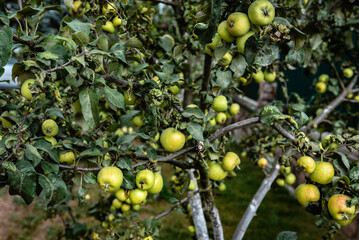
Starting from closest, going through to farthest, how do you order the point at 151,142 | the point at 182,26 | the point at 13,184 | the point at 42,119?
the point at 13,184
the point at 42,119
the point at 151,142
the point at 182,26

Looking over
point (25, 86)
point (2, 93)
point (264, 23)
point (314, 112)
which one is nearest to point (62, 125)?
point (2, 93)

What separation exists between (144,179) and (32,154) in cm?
44

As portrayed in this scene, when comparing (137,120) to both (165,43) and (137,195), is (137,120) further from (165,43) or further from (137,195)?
(137,195)

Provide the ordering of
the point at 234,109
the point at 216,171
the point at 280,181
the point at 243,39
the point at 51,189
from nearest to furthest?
the point at 243,39 < the point at 51,189 < the point at 216,171 < the point at 234,109 < the point at 280,181

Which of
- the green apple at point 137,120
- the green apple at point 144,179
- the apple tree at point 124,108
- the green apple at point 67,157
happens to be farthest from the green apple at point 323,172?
the green apple at point 137,120

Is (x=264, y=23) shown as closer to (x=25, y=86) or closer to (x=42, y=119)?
(x=25, y=86)

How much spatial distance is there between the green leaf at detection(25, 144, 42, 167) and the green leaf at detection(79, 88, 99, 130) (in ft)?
0.71

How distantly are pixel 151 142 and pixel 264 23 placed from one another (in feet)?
2.90

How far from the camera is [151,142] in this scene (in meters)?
1.52

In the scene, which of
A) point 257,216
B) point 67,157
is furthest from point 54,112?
point 257,216

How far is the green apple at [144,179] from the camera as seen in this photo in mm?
1194

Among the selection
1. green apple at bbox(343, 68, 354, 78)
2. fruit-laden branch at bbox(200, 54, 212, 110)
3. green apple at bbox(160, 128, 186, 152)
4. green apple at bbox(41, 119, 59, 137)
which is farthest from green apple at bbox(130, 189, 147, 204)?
green apple at bbox(343, 68, 354, 78)

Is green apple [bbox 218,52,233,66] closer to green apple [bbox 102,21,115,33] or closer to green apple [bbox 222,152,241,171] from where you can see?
green apple [bbox 222,152,241,171]

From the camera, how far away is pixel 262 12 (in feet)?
2.76
